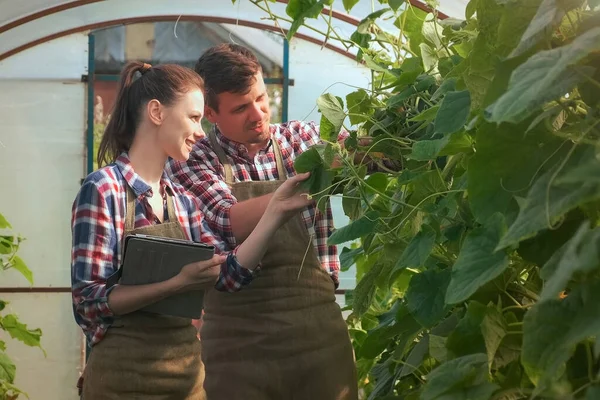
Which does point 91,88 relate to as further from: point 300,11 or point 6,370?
point 300,11

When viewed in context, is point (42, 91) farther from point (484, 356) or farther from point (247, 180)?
point (484, 356)

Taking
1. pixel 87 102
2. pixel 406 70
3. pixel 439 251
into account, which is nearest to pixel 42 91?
pixel 87 102

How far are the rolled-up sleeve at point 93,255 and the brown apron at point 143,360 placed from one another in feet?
0.17

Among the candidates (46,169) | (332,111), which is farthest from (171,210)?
(46,169)

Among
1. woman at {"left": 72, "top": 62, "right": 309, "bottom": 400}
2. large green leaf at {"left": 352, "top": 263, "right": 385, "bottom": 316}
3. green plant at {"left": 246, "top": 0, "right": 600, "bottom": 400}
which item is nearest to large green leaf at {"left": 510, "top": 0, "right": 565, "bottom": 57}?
green plant at {"left": 246, "top": 0, "right": 600, "bottom": 400}

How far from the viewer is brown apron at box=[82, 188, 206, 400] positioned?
2453mm

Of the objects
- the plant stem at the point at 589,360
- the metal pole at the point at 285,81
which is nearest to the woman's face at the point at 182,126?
the plant stem at the point at 589,360

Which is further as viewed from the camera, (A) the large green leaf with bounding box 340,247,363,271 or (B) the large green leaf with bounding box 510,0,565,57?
(A) the large green leaf with bounding box 340,247,363,271

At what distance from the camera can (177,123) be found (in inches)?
104

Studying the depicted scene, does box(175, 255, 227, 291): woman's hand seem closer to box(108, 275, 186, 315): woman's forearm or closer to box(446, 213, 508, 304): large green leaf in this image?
box(108, 275, 186, 315): woman's forearm

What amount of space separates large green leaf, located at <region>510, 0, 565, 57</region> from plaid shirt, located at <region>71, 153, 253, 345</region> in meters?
1.69

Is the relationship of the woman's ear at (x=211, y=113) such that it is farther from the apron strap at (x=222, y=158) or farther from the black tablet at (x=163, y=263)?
the black tablet at (x=163, y=263)

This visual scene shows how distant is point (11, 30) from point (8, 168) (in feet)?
2.57

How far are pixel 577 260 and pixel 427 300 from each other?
60 cm
